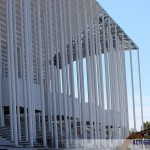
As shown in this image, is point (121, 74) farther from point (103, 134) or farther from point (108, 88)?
point (103, 134)

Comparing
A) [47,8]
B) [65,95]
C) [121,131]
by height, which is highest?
[47,8]

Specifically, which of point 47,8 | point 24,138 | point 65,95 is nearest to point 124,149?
point 24,138

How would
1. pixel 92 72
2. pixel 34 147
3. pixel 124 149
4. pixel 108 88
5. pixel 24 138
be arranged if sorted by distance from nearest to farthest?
pixel 124 149 → pixel 34 147 → pixel 24 138 → pixel 92 72 → pixel 108 88

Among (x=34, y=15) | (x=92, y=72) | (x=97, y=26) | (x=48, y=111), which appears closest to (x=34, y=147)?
(x=48, y=111)

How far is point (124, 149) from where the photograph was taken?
1994cm

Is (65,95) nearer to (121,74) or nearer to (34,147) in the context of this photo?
(34,147)

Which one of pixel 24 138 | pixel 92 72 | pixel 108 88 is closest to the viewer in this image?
pixel 24 138

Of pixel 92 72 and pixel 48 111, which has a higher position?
pixel 92 72

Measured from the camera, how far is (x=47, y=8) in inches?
1073

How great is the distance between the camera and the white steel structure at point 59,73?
75.4 ft

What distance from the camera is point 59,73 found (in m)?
31.6

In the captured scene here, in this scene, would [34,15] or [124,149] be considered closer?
[124,149]

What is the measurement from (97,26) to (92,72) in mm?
3897

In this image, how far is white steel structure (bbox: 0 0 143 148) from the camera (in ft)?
75.4
